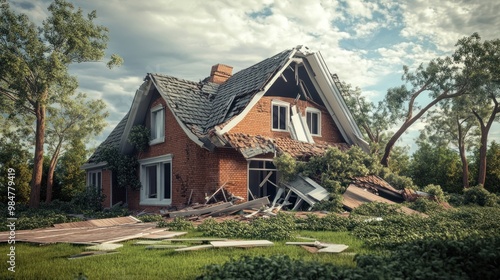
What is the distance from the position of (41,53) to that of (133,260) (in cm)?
2063

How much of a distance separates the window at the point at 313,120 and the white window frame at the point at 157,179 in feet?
24.7

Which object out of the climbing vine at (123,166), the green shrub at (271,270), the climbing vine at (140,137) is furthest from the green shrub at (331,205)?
the climbing vine at (123,166)

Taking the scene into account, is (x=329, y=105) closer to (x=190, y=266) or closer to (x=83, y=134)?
(x=190, y=266)

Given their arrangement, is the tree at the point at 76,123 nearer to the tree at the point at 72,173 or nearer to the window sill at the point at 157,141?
the tree at the point at 72,173

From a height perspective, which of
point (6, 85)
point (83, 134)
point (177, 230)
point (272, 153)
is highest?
point (6, 85)

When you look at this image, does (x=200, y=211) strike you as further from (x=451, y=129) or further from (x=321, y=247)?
(x=451, y=129)

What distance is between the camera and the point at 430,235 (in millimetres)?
7961

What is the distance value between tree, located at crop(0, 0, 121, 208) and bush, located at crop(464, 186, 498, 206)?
22.3 metres

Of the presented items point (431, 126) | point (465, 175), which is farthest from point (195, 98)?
point (431, 126)

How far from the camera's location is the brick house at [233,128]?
1641 centimetres

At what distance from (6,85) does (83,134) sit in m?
12.2


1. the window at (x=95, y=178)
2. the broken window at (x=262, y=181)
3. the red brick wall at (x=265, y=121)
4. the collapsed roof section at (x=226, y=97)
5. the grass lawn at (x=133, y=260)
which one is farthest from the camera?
the window at (x=95, y=178)

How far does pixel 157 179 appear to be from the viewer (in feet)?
61.2

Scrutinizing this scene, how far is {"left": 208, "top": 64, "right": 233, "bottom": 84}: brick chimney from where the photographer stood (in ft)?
74.6
